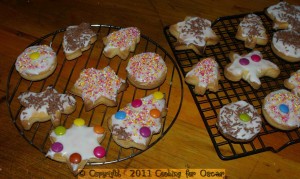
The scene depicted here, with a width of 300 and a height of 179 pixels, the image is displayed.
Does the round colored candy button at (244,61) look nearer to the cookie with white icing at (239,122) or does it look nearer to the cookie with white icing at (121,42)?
the cookie with white icing at (239,122)

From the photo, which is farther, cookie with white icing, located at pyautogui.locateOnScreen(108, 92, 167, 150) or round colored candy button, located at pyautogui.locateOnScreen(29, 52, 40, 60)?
round colored candy button, located at pyautogui.locateOnScreen(29, 52, 40, 60)

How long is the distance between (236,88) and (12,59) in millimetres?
1738

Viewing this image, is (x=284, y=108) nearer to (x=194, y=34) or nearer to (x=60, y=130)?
(x=194, y=34)

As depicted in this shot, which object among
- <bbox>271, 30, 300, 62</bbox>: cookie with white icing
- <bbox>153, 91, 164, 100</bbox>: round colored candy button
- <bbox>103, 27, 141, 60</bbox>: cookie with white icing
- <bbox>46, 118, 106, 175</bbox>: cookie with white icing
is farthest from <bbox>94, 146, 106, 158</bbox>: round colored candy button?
<bbox>271, 30, 300, 62</bbox>: cookie with white icing

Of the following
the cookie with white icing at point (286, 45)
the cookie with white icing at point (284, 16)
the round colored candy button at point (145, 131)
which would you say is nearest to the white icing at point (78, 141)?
the round colored candy button at point (145, 131)

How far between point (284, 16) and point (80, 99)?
6.27 feet

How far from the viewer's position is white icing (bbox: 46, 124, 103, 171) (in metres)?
1.92

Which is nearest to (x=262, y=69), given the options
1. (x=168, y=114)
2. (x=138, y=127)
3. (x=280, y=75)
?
(x=280, y=75)

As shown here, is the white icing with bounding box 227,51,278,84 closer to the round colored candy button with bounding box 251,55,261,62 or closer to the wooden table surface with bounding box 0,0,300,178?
the round colored candy button with bounding box 251,55,261,62

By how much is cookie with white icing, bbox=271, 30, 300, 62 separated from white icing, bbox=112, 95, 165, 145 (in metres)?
1.12

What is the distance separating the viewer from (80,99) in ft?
7.53

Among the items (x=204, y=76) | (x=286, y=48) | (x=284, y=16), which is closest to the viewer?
(x=204, y=76)

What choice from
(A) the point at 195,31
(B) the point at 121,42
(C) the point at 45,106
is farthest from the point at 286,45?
(C) the point at 45,106

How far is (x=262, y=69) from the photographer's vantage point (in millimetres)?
2404
